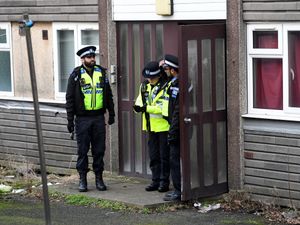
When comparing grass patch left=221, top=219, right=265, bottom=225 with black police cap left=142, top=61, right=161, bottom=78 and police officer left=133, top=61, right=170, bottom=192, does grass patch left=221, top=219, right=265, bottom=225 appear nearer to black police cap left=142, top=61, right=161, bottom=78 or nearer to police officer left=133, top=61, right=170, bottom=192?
police officer left=133, top=61, right=170, bottom=192

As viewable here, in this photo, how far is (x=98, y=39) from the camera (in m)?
13.6

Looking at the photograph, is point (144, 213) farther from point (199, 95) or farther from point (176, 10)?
point (176, 10)

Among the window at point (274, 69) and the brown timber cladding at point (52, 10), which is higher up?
the brown timber cladding at point (52, 10)

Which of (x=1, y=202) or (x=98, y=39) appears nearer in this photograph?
(x=1, y=202)

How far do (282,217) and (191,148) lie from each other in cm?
144

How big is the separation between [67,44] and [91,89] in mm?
2402

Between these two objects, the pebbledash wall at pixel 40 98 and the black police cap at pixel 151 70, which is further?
the pebbledash wall at pixel 40 98

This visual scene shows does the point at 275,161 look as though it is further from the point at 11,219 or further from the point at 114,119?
the point at 11,219

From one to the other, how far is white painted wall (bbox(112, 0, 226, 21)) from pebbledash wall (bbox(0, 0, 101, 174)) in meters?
0.63

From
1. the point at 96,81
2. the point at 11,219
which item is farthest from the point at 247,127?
the point at 11,219

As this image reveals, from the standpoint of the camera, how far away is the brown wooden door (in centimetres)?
1103

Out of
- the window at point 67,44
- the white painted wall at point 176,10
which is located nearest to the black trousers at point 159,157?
the white painted wall at point 176,10

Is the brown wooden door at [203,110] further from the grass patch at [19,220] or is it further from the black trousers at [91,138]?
the grass patch at [19,220]

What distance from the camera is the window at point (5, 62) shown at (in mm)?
15070
